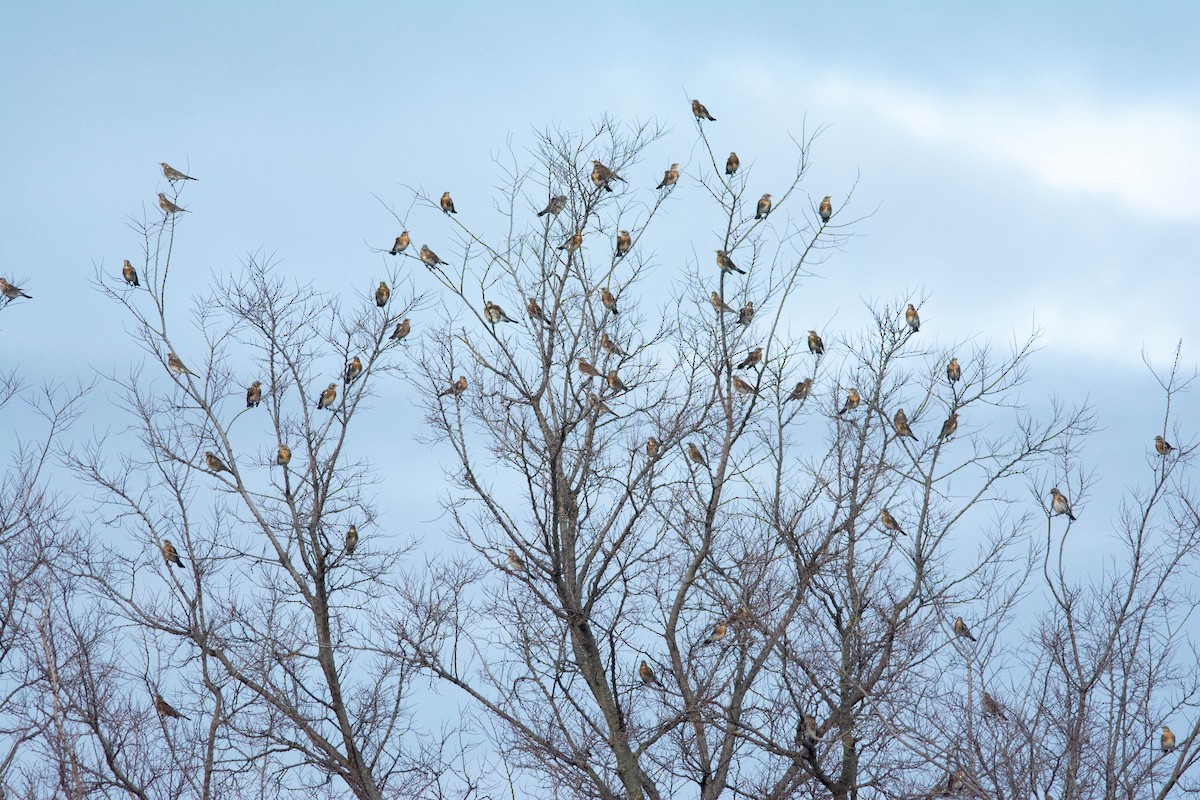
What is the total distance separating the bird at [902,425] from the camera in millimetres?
16203

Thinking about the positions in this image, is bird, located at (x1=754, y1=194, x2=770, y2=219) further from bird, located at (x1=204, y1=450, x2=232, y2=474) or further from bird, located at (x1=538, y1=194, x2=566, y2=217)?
bird, located at (x1=204, y1=450, x2=232, y2=474)

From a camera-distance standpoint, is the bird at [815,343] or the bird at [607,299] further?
the bird at [815,343]

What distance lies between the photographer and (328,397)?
16.7m

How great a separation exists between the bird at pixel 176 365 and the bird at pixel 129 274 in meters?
1.12

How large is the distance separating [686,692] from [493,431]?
13.0 feet

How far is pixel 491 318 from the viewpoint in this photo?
13.7m

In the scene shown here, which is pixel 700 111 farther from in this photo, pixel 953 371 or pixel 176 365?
pixel 176 365

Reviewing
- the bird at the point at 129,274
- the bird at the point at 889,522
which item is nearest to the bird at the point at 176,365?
the bird at the point at 129,274

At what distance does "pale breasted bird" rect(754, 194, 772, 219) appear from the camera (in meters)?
15.1

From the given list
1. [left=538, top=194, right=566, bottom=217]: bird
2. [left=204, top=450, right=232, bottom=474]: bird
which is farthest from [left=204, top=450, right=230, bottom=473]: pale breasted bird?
[left=538, top=194, right=566, bottom=217]: bird

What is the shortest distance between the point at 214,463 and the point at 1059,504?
35.9 ft

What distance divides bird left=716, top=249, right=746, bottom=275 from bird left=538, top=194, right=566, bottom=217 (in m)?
2.01

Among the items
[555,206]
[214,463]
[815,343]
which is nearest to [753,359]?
[815,343]

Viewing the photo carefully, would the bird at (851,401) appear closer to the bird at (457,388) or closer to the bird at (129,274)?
A: the bird at (457,388)
